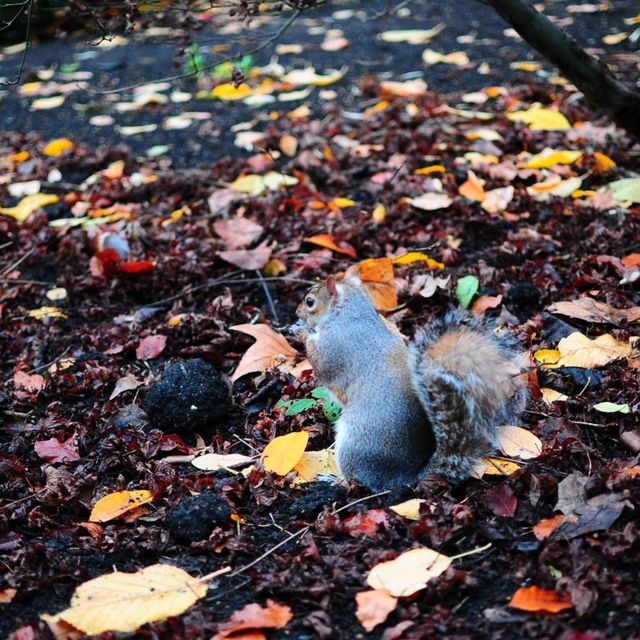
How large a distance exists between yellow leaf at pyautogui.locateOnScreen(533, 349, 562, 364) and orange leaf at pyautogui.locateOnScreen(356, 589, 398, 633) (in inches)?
44.8

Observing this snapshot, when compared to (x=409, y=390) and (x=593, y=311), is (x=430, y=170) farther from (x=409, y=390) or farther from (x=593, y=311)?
(x=409, y=390)

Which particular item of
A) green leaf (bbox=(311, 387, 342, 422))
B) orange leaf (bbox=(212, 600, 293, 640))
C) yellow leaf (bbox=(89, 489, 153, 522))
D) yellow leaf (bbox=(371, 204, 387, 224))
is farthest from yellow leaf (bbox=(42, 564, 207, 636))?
yellow leaf (bbox=(371, 204, 387, 224))

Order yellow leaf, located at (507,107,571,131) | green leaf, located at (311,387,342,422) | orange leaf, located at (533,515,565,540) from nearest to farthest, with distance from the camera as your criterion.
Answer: orange leaf, located at (533,515,565,540) → green leaf, located at (311,387,342,422) → yellow leaf, located at (507,107,571,131)

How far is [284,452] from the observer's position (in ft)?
7.68

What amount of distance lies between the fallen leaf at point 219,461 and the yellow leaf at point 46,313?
132 cm

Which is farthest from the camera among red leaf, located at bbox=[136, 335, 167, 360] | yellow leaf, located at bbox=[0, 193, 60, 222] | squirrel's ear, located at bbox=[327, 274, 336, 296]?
yellow leaf, located at bbox=[0, 193, 60, 222]

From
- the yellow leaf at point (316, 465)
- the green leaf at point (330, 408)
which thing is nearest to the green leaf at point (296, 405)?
the green leaf at point (330, 408)

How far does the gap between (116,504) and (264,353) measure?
0.82 meters

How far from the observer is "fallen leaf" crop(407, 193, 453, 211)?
12.3ft

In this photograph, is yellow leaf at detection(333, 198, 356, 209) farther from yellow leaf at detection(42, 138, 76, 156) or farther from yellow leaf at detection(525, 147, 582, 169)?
yellow leaf at detection(42, 138, 76, 156)

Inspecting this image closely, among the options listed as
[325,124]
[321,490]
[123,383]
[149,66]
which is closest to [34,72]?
[149,66]

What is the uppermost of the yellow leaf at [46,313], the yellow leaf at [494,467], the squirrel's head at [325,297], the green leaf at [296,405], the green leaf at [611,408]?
the squirrel's head at [325,297]

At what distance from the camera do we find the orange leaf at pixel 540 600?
1645 mm

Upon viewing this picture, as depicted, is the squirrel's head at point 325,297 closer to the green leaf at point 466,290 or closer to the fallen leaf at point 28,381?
the green leaf at point 466,290
